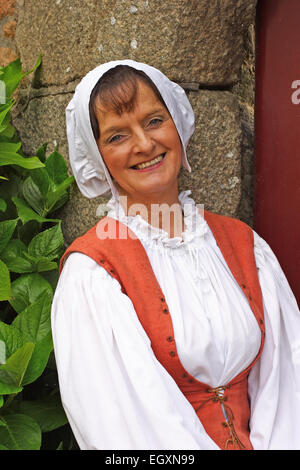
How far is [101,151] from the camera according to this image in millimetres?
1419

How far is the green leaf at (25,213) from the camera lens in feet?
5.98

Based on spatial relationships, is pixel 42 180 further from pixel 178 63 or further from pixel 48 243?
pixel 178 63

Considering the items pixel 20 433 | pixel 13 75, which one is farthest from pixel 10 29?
pixel 20 433

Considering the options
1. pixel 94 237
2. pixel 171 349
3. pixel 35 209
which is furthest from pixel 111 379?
pixel 35 209

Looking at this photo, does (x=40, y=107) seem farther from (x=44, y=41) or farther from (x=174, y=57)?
(x=174, y=57)

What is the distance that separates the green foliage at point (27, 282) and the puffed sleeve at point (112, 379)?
0.75ft

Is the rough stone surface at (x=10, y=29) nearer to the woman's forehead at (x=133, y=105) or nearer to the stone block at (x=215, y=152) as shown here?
the stone block at (x=215, y=152)

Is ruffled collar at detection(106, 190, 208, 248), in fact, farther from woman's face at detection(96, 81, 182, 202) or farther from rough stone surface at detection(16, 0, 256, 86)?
rough stone surface at detection(16, 0, 256, 86)

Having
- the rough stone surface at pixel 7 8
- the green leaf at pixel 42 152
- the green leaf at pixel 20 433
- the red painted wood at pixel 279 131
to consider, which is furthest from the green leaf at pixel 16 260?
the rough stone surface at pixel 7 8

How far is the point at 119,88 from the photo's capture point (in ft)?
4.42

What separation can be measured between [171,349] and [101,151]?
547 mm

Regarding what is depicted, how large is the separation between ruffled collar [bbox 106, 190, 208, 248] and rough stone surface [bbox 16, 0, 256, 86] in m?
0.47

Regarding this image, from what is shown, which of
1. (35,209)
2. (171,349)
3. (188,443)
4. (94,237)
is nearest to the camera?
(188,443)

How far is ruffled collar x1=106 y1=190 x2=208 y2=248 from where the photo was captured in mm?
1451
